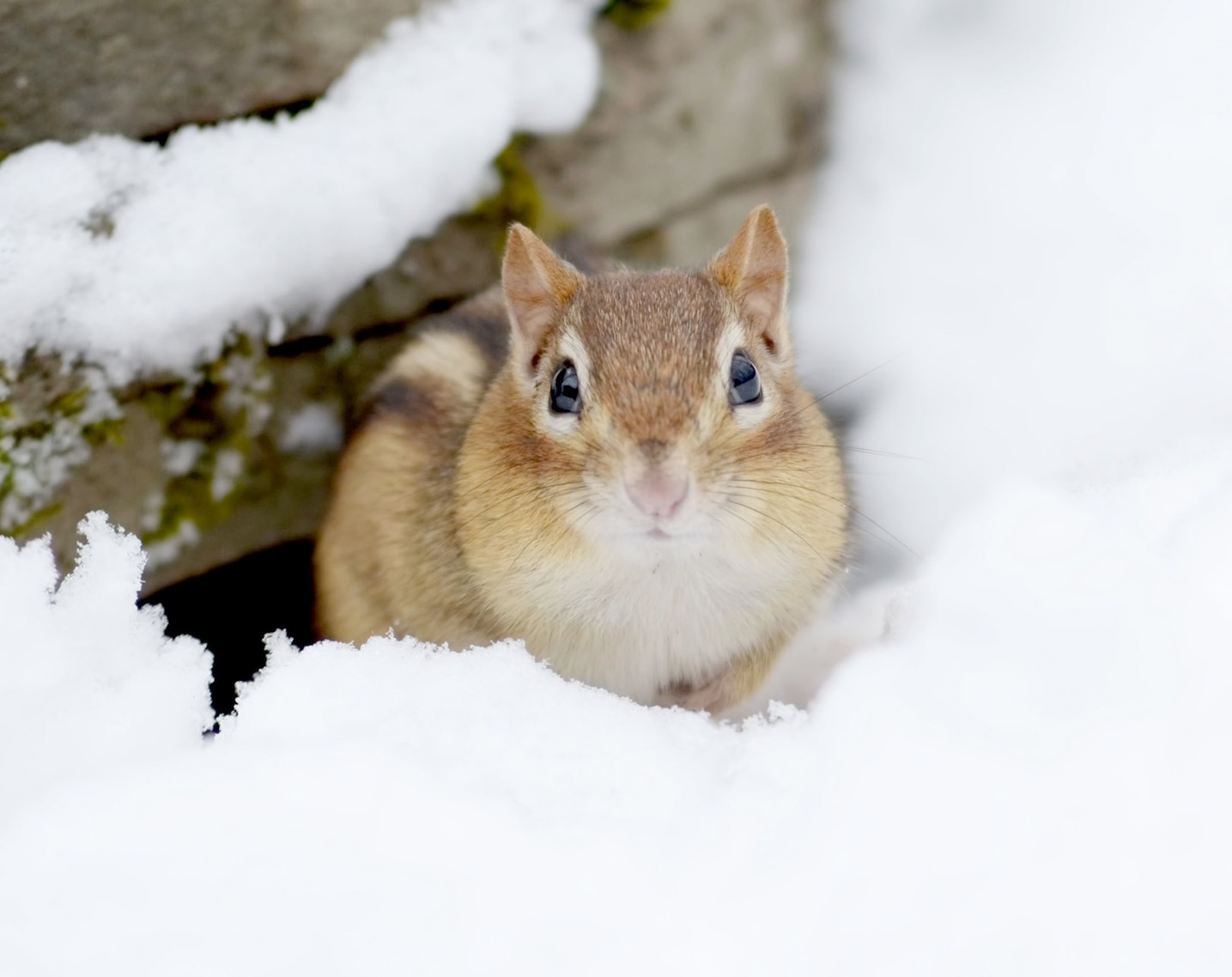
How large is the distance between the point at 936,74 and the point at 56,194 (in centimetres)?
313

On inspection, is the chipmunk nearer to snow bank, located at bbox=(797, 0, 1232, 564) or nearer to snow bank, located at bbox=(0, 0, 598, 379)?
snow bank, located at bbox=(0, 0, 598, 379)

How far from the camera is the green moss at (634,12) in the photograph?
12.9 feet

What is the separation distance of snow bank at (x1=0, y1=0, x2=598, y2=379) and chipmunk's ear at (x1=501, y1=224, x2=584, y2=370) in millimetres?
893

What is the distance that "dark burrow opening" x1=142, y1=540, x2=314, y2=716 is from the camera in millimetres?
3703

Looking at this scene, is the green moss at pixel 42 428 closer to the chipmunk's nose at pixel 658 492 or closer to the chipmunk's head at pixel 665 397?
the chipmunk's head at pixel 665 397

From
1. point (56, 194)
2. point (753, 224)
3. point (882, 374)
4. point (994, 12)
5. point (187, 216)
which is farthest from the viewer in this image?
point (994, 12)

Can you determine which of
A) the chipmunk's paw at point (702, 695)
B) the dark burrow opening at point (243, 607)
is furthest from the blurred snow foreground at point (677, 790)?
the dark burrow opening at point (243, 607)

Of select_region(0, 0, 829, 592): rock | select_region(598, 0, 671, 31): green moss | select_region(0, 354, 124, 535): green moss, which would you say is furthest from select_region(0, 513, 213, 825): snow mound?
select_region(598, 0, 671, 31): green moss

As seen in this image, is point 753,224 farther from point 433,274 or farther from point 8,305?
point 8,305

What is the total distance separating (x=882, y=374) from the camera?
4.03 m

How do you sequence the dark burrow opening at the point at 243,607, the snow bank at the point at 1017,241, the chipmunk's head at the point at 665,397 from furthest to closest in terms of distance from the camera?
the dark burrow opening at the point at 243,607, the snow bank at the point at 1017,241, the chipmunk's head at the point at 665,397

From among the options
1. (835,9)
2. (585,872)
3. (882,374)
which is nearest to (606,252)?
(882,374)

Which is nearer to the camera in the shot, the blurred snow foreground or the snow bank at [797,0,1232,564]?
the blurred snow foreground

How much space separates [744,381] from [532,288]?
0.56m
